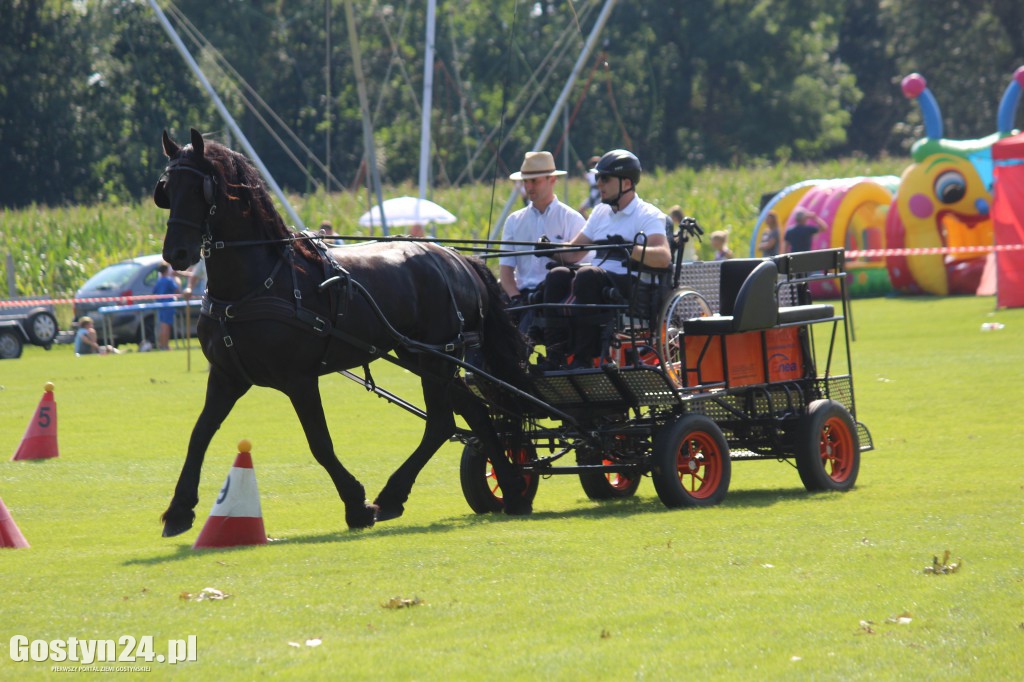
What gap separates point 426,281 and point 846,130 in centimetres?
7096

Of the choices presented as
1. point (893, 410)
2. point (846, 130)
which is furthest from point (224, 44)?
point (893, 410)

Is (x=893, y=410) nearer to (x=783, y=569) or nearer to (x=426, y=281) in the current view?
(x=426, y=281)

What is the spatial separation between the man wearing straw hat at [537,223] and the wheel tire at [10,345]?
64.0ft

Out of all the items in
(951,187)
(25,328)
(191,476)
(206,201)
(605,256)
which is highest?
(206,201)

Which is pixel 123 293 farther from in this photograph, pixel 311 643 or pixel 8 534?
pixel 311 643

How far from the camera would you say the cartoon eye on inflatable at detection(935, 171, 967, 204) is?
1203 inches

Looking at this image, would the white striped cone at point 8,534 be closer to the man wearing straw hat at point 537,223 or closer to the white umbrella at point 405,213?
the man wearing straw hat at point 537,223

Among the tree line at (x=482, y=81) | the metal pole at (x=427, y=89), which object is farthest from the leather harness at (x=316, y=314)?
the tree line at (x=482, y=81)

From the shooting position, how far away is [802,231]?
30.9 m

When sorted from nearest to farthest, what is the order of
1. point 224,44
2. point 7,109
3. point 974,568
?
point 974,568, point 7,109, point 224,44

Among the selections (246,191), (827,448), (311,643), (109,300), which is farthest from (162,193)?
(109,300)

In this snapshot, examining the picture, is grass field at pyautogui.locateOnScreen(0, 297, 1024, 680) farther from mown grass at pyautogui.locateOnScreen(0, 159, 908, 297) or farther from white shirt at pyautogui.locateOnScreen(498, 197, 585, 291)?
mown grass at pyautogui.locateOnScreen(0, 159, 908, 297)

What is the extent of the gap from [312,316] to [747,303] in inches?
108

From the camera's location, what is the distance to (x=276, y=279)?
8703 mm
